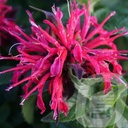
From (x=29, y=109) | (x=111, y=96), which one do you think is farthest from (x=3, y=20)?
(x=111, y=96)

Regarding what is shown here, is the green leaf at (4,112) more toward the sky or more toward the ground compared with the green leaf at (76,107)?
more toward the sky

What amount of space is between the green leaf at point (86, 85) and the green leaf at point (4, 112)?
0.32 m

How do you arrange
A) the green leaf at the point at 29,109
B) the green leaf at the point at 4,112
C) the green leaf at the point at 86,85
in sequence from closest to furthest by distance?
1. the green leaf at the point at 86,85
2. the green leaf at the point at 29,109
3. the green leaf at the point at 4,112

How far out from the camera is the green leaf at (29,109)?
0.94 m

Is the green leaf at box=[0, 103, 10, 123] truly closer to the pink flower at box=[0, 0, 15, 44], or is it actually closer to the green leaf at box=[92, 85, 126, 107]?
the pink flower at box=[0, 0, 15, 44]

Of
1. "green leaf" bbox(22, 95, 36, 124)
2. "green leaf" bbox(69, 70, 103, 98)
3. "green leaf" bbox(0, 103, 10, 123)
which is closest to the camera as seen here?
"green leaf" bbox(69, 70, 103, 98)

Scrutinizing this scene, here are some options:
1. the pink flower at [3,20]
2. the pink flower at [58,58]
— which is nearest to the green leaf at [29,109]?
the pink flower at [58,58]

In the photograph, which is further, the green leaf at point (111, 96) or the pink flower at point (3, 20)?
the pink flower at point (3, 20)

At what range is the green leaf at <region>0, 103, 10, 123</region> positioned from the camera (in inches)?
40.8

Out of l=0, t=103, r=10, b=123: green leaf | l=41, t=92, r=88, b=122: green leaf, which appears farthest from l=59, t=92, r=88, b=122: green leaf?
l=0, t=103, r=10, b=123: green leaf

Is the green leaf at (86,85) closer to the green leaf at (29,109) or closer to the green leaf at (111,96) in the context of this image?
the green leaf at (111,96)

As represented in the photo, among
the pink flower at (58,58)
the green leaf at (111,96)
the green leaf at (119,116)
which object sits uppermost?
the pink flower at (58,58)

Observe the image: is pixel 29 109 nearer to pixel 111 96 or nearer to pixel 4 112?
pixel 4 112

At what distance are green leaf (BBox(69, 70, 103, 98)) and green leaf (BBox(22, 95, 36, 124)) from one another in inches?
6.8
